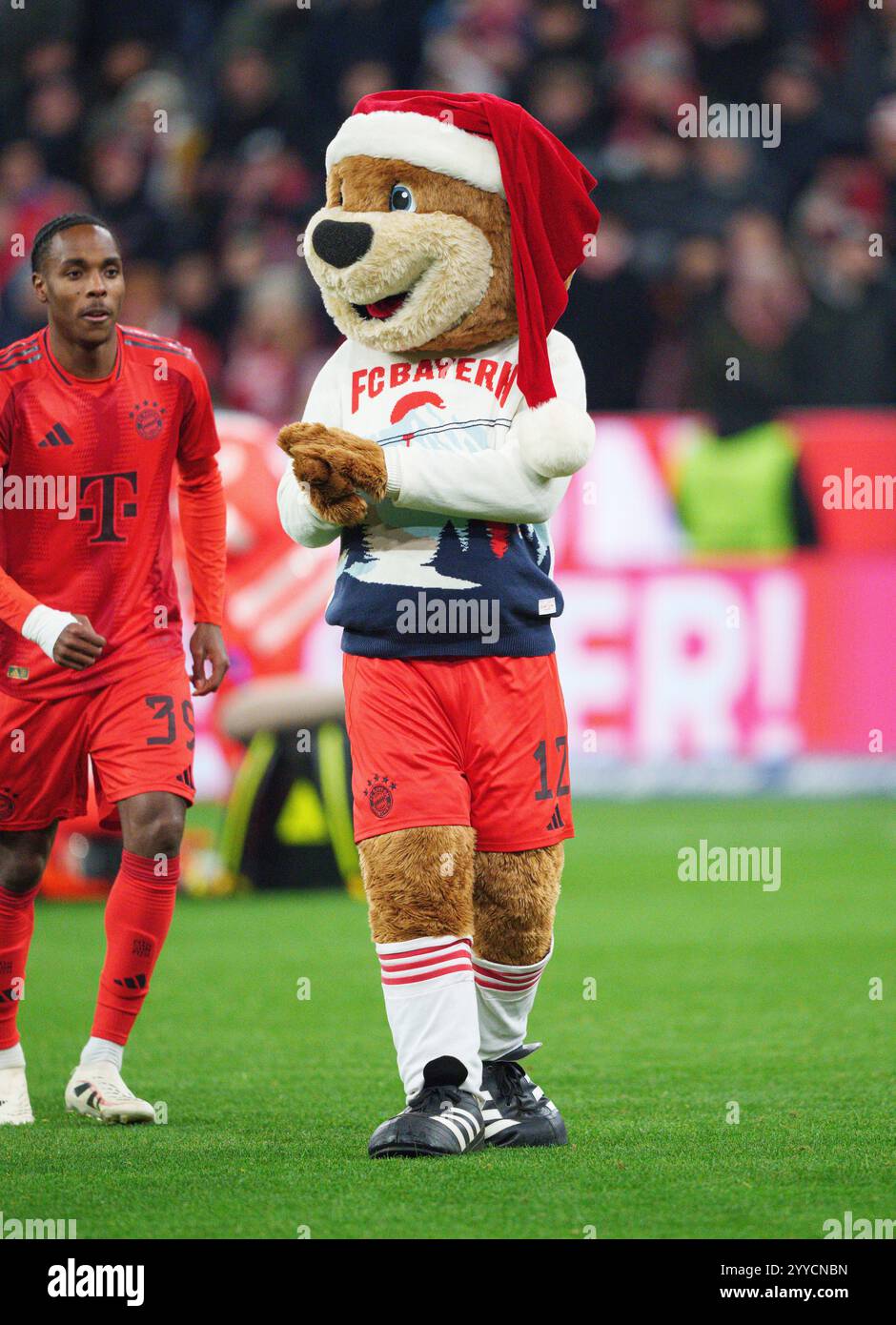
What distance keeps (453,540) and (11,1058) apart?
59.6 inches

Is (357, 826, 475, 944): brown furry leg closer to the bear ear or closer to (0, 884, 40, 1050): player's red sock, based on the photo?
(0, 884, 40, 1050): player's red sock

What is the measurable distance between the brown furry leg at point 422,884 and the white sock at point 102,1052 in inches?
33.2

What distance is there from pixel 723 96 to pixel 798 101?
489mm

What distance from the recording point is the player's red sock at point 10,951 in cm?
436

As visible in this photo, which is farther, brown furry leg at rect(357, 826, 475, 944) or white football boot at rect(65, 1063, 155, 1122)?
white football boot at rect(65, 1063, 155, 1122)

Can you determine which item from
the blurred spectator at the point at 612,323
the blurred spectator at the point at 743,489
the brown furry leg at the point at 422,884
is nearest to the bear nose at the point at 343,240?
the brown furry leg at the point at 422,884

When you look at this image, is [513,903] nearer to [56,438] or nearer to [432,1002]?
[432,1002]

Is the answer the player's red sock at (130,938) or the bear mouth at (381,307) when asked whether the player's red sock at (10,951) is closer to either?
the player's red sock at (130,938)

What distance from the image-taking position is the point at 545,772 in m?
3.96

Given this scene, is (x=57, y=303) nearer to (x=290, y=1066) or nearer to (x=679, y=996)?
(x=290, y=1066)

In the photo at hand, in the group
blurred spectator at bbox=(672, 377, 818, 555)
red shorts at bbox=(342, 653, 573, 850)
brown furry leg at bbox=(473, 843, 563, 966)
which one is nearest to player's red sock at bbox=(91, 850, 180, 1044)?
red shorts at bbox=(342, 653, 573, 850)

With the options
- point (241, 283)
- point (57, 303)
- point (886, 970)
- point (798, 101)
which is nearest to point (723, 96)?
point (798, 101)

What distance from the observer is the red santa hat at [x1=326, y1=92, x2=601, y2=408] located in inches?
155

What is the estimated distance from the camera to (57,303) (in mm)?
4293
